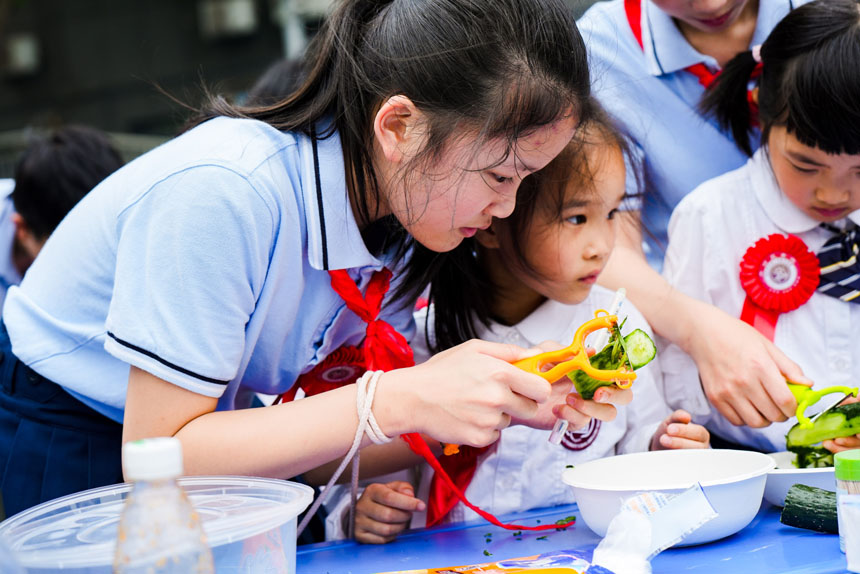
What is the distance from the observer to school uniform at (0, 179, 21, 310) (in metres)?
2.81

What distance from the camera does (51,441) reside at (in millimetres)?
1512

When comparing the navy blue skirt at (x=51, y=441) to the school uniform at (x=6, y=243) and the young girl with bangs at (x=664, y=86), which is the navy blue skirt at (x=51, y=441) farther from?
→ the school uniform at (x=6, y=243)

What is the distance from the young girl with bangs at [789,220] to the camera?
5.45ft

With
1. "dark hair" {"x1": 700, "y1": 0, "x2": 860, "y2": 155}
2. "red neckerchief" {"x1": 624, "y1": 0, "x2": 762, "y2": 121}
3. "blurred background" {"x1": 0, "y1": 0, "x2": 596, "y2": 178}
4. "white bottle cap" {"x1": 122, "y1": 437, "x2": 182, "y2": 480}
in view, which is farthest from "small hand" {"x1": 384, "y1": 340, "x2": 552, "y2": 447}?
"blurred background" {"x1": 0, "y1": 0, "x2": 596, "y2": 178}

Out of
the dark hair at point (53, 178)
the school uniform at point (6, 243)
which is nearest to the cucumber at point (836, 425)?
the dark hair at point (53, 178)

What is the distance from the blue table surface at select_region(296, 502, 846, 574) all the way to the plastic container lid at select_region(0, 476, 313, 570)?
0.22m

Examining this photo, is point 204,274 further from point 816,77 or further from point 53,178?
point 53,178

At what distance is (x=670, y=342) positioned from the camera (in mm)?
1851

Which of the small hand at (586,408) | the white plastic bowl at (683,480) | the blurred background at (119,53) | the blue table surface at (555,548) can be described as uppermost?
the blurred background at (119,53)

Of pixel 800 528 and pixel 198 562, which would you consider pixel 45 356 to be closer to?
pixel 198 562

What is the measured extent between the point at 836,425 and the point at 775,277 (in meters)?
0.43

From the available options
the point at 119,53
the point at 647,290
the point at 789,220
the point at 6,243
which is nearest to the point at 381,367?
the point at 647,290

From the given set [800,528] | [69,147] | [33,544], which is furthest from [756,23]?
[69,147]

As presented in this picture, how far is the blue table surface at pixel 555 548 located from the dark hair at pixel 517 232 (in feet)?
1.33
